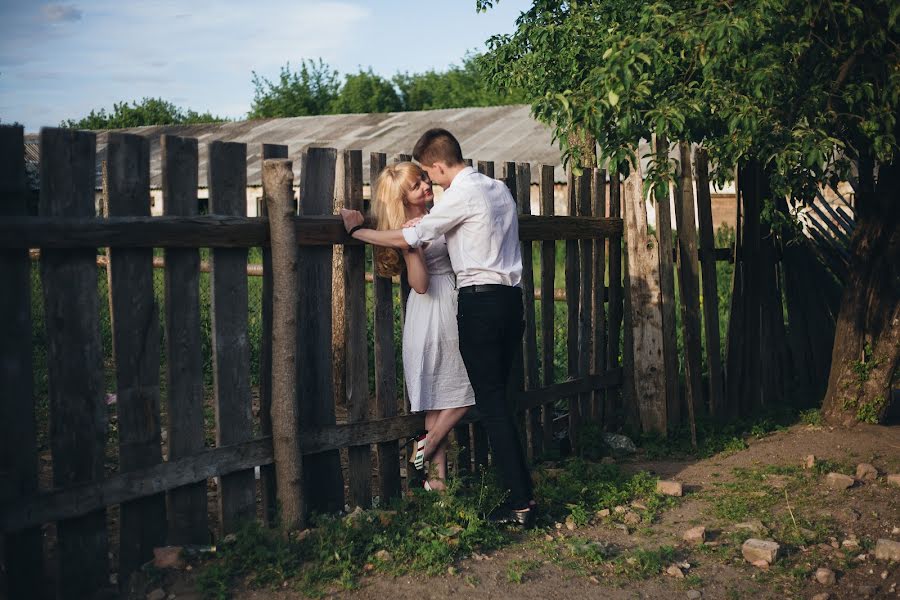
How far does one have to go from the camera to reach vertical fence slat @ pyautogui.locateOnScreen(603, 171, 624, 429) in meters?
6.70

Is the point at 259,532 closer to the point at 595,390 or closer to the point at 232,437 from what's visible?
the point at 232,437

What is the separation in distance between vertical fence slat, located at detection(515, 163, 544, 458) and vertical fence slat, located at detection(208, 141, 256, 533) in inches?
84.1

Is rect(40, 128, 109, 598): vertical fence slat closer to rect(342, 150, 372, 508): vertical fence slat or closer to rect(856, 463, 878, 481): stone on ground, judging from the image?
rect(342, 150, 372, 508): vertical fence slat

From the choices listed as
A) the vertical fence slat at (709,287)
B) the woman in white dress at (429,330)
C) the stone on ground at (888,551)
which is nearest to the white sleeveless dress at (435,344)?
the woman in white dress at (429,330)

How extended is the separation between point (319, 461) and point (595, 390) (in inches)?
106

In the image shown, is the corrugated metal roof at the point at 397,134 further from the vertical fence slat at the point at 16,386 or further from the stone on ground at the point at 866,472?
the vertical fence slat at the point at 16,386

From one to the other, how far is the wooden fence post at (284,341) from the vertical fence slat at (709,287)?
3774 millimetres

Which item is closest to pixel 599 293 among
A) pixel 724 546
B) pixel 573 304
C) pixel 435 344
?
pixel 573 304

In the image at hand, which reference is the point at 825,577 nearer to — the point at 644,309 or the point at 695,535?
the point at 695,535

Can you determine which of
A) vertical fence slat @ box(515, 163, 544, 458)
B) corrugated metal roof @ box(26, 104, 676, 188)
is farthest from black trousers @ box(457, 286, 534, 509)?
corrugated metal roof @ box(26, 104, 676, 188)

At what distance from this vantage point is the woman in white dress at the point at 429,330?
14.8 ft

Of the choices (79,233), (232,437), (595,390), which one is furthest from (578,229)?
(79,233)

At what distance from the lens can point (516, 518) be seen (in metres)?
4.57

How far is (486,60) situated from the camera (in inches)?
313
